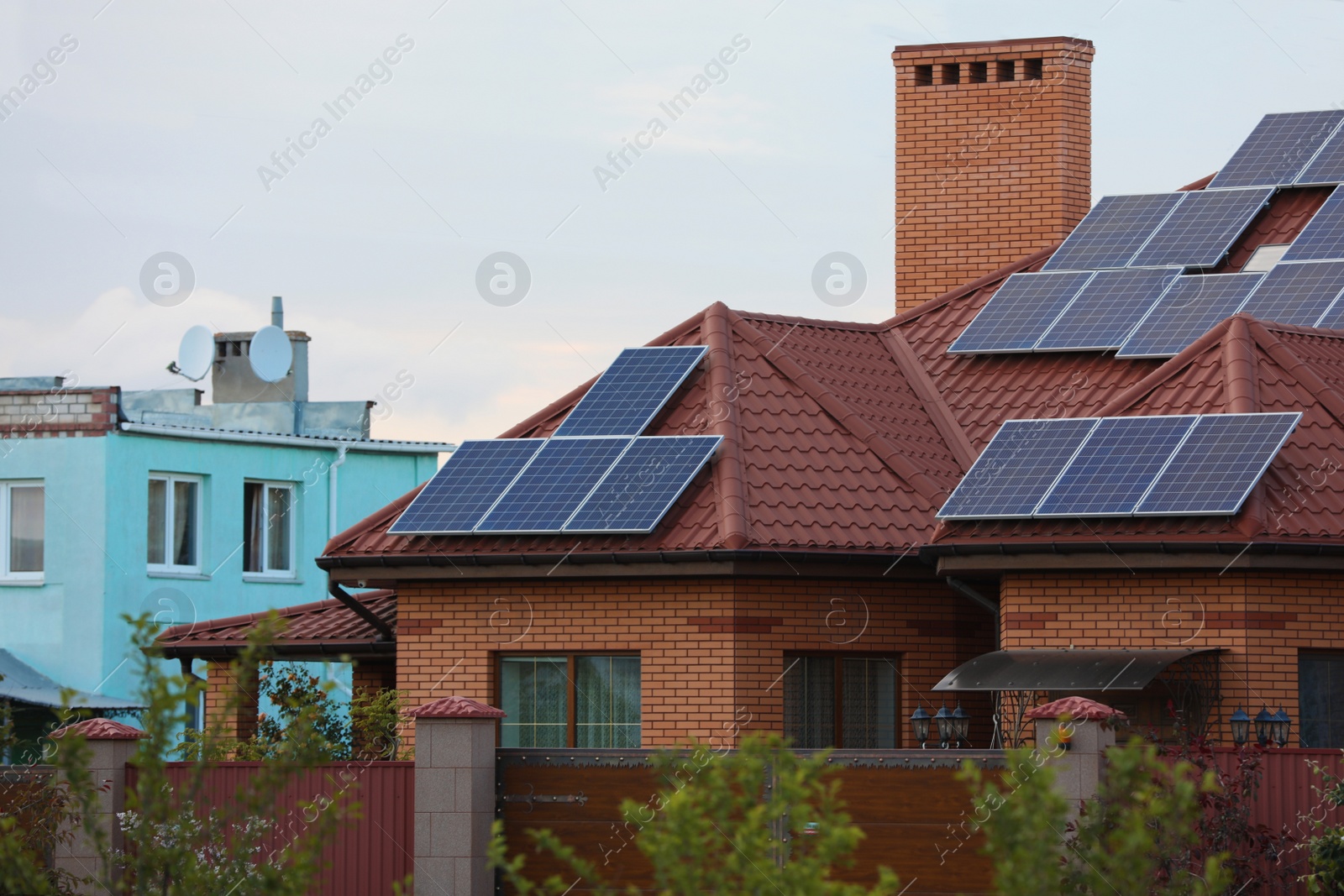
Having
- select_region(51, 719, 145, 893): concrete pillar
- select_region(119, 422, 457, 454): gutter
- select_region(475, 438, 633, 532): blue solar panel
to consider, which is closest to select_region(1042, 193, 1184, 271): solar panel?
select_region(475, 438, 633, 532): blue solar panel

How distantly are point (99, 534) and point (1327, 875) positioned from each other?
22974 mm

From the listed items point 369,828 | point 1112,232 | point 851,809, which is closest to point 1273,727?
point 851,809

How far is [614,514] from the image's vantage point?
1683 cm

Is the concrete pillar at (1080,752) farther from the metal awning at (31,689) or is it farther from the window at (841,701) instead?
the metal awning at (31,689)

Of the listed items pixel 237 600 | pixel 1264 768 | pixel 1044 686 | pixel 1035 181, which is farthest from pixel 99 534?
pixel 1264 768

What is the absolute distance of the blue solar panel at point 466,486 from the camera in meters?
17.4

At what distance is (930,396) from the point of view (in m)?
20.1

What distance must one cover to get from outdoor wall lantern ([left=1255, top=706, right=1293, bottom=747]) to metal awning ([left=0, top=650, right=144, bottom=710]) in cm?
1874

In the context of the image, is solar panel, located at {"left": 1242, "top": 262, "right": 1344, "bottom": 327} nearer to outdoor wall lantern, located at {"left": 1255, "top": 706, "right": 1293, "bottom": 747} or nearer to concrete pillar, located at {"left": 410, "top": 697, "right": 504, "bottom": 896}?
outdoor wall lantern, located at {"left": 1255, "top": 706, "right": 1293, "bottom": 747}

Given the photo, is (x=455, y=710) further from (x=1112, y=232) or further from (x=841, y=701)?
(x=1112, y=232)

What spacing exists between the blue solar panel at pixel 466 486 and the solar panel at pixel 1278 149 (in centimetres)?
937

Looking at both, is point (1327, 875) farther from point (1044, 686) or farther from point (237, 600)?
point (237, 600)

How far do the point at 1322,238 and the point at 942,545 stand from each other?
7.05 m

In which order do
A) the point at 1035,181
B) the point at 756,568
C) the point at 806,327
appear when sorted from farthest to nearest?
1. the point at 1035,181
2. the point at 806,327
3. the point at 756,568
